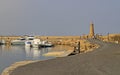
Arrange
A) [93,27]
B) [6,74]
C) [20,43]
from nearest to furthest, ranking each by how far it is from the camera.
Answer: [6,74], [93,27], [20,43]

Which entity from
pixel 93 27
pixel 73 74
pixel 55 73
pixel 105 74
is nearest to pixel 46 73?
pixel 55 73

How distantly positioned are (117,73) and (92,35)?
8753cm

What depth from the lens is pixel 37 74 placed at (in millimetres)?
17078

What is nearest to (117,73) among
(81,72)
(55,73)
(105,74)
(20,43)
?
(105,74)

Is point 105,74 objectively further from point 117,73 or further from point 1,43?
point 1,43

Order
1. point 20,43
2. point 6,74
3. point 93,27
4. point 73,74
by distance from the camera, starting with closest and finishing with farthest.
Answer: point 73,74 → point 6,74 → point 93,27 → point 20,43

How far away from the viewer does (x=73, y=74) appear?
16.8 metres

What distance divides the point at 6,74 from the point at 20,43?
110 meters

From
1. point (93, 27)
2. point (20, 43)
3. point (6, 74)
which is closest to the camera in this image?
point (6, 74)

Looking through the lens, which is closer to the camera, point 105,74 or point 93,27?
point 105,74

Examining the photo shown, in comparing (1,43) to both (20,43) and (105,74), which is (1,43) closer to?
(20,43)

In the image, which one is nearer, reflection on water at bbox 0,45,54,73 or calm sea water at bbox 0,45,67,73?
calm sea water at bbox 0,45,67,73

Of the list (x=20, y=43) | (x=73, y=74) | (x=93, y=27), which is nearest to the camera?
(x=73, y=74)

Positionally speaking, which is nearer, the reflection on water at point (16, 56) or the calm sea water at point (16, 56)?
the calm sea water at point (16, 56)
